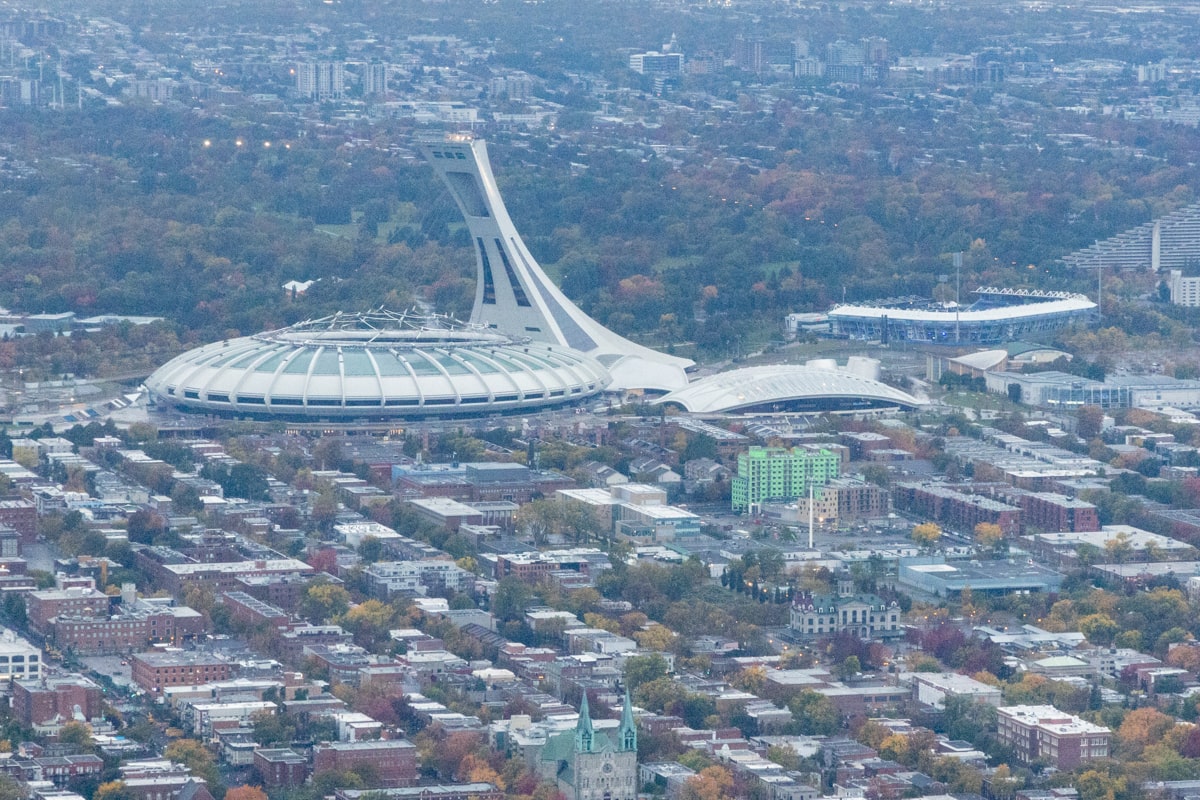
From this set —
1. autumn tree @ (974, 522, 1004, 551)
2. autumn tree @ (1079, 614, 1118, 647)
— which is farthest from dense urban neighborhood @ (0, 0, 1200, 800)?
autumn tree @ (974, 522, 1004, 551)

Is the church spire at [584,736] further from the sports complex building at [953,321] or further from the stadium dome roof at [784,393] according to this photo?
the sports complex building at [953,321]

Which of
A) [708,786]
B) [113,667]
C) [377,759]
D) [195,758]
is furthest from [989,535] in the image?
[195,758]

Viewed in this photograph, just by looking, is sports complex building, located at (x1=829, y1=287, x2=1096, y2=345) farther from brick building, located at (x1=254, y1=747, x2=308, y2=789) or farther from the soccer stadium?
brick building, located at (x1=254, y1=747, x2=308, y2=789)

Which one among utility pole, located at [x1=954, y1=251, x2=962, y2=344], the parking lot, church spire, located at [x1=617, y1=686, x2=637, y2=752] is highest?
church spire, located at [x1=617, y1=686, x2=637, y2=752]

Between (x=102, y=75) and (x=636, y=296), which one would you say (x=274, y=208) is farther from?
(x=102, y=75)

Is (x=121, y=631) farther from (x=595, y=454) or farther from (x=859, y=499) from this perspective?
(x=595, y=454)

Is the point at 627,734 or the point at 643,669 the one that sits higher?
the point at 627,734
